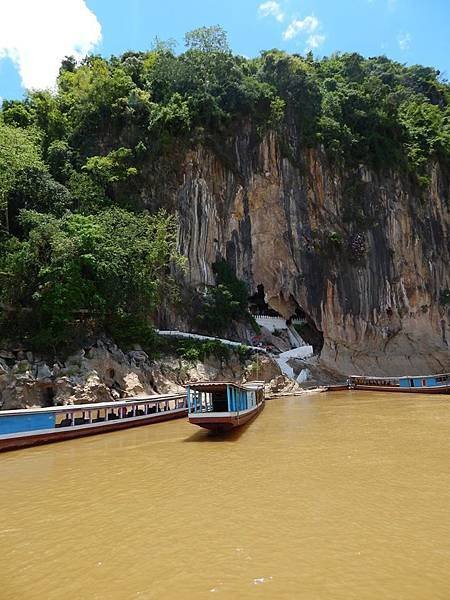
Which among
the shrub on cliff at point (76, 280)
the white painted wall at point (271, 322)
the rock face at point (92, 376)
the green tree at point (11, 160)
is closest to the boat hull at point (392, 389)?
the white painted wall at point (271, 322)

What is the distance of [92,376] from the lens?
18547 millimetres

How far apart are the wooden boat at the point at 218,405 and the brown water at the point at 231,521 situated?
4.71ft

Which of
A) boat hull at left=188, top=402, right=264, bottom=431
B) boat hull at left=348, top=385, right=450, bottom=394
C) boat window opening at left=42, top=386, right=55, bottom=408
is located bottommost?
boat hull at left=348, top=385, right=450, bottom=394

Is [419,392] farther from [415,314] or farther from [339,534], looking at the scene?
[339,534]

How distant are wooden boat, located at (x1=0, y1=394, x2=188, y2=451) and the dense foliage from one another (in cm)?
508

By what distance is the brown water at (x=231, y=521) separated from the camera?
456 centimetres

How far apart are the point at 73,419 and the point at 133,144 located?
21.0m

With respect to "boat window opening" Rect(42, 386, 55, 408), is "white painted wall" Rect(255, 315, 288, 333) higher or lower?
higher

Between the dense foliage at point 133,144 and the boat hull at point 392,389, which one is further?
the boat hull at point 392,389

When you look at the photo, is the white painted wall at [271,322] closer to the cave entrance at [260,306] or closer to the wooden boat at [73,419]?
the cave entrance at [260,306]

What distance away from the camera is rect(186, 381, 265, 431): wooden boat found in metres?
13.7

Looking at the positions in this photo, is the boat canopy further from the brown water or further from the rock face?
the rock face

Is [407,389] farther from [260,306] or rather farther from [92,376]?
[92,376]

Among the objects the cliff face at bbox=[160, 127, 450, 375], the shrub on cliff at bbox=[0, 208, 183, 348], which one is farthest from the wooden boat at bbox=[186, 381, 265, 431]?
the cliff face at bbox=[160, 127, 450, 375]
